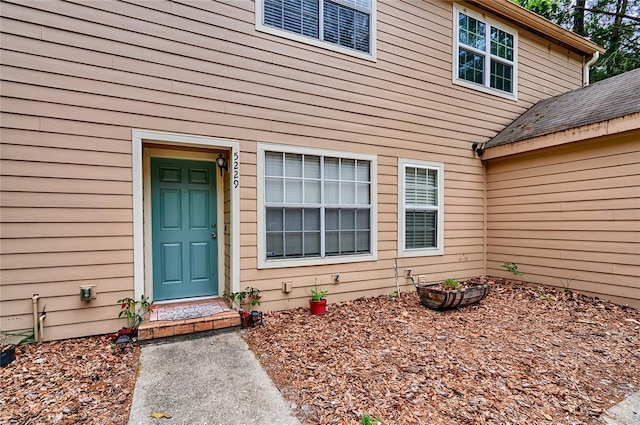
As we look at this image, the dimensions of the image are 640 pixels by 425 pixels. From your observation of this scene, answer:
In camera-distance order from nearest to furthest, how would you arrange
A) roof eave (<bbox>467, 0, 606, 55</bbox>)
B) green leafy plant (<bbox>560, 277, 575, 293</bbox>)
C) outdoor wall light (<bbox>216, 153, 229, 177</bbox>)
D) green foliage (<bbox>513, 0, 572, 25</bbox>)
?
outdoor wall light (<bbox>216, 153, 229, 177</bbox>), green leafy plant (<bbox>560, 277, 575, 293</bbox>), roof eave (<bbox>467, 0, 606, 55</bbox>), green foliage (<bbox>513, 0, 572, 25</bbox>)

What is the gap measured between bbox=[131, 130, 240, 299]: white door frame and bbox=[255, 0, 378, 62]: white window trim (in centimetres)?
158

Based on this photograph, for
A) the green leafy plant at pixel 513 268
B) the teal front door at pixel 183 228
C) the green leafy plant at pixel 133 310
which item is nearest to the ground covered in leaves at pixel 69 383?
the green leafy plant at pixel 133 310

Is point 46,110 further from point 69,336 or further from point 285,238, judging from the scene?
point 285,238

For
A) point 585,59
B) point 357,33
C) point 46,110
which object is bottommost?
point 46,110

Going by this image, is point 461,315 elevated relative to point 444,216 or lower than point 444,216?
lower

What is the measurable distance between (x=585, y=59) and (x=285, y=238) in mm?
8524

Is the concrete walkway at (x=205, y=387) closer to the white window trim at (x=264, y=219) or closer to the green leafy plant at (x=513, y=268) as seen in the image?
the white window trim at (x=264, y=219)

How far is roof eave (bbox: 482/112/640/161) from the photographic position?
4.07 m

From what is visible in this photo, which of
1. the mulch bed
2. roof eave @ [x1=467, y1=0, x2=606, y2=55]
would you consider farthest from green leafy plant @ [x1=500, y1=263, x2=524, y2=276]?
roof eave @ [x1=467, y1=0, x2=606, y2=55]

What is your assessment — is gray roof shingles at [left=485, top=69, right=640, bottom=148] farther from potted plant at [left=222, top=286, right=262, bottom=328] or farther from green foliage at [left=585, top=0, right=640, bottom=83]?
green foliage at [left=585, top=0, right=640, bottom=83]

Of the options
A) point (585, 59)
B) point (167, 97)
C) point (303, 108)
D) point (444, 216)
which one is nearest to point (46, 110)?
point (167, 97)

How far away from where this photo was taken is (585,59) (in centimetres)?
727

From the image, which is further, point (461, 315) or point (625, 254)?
point (625, 254)

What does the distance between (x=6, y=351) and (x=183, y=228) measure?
190 centimetres
